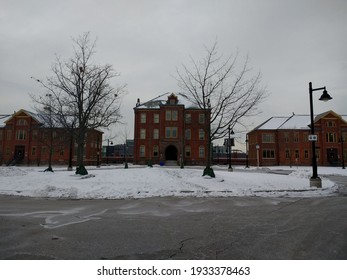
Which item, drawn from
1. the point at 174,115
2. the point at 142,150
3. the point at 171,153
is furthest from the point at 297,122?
the point at 142,150

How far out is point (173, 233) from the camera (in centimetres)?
581

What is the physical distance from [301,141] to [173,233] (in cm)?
5910

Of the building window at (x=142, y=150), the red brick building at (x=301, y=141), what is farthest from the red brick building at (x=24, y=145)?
the red brick building at (x=301, y=141)

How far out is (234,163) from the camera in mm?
61344

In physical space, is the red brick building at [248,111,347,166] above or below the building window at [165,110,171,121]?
below

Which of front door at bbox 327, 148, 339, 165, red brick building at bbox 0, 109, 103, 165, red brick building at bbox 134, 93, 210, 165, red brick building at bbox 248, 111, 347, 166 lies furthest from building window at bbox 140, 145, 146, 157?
front door at bbox 327, 148, 339, 165

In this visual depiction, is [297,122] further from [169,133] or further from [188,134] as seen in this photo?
[169,133]

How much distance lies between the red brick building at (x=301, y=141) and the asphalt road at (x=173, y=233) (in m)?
50.3

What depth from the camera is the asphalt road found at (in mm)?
4457

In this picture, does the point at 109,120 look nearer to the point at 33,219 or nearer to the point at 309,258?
the point at 33,219

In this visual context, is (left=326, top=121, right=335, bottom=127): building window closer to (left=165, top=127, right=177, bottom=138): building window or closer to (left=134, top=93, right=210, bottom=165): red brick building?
(left=134, top=93, right=210, bottom=165): red brick building

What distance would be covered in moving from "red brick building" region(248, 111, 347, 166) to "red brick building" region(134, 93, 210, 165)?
14415 millimetres

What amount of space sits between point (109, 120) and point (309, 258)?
59.7 ft

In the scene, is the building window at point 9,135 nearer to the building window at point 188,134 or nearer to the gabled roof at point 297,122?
the building window at point 188,134
